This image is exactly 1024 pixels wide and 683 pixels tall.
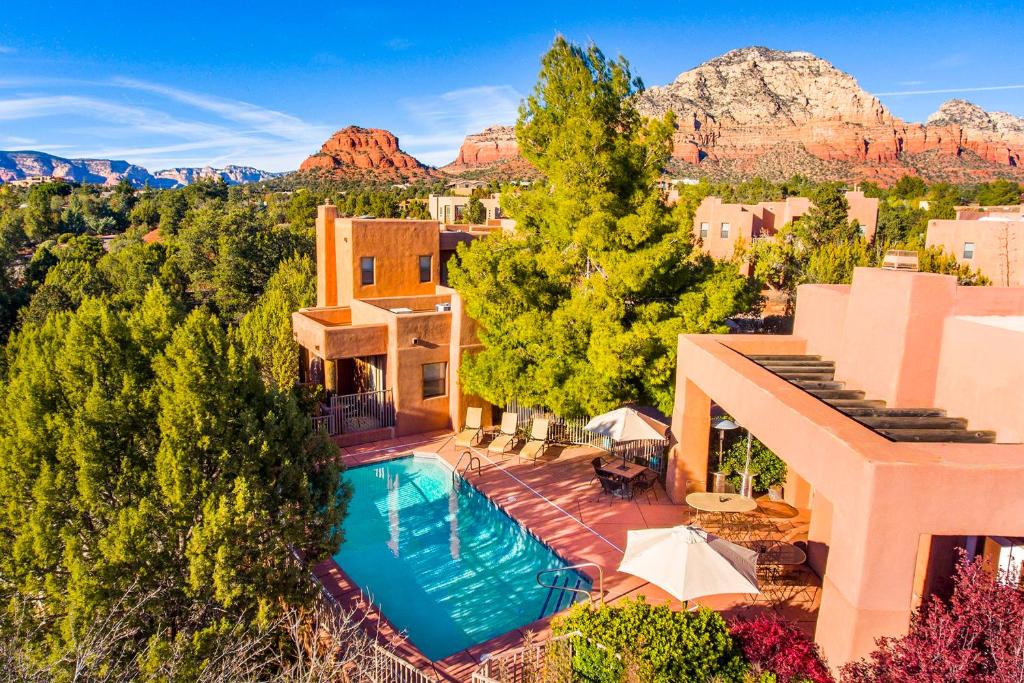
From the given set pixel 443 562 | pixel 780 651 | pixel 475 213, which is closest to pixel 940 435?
pixel 780 651

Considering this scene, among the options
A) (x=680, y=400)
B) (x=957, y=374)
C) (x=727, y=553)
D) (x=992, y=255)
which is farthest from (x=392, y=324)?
(x=992, y=255)

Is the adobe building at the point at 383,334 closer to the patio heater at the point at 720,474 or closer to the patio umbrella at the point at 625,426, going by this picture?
the patio umbrella at the point at 625,426

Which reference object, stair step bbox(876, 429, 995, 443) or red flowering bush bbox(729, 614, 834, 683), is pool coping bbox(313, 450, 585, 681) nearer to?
red flowering bush bbox(729, 614, 834, 683)

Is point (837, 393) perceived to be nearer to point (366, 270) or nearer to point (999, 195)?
point (366, 270)

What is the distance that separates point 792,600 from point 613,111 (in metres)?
12.3

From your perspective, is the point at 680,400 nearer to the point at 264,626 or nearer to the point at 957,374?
the point at 957,374

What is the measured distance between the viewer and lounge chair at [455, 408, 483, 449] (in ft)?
60.1

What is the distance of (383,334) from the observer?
19.2 m

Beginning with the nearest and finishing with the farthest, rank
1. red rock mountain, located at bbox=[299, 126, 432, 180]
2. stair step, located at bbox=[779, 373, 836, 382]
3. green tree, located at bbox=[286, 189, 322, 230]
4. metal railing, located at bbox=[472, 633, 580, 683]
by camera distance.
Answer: metal railing, located at bbox=[472, 633, 580, 683], stair step, located at bbox=[779, 373, 836, 382], green tree, located at bbox=[286, 189, 322, 230], red rock mountain, located at bbox=[299, 126, 432, 180]

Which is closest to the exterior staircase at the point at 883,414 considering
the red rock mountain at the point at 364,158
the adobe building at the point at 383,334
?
the adobe building at the point at 383,334

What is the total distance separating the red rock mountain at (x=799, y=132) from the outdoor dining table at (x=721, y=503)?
384 ft

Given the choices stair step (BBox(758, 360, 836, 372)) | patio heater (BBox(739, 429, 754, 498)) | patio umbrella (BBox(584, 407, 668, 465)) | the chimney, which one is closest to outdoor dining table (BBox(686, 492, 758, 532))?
patio heater (BBox(739, 429, 754, 498))

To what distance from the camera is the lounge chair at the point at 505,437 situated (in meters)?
18.0

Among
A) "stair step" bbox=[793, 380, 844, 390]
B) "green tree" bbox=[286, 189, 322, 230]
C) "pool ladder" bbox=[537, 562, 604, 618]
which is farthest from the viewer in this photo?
"green tree" bbox=[286, 189, 322, 230]
